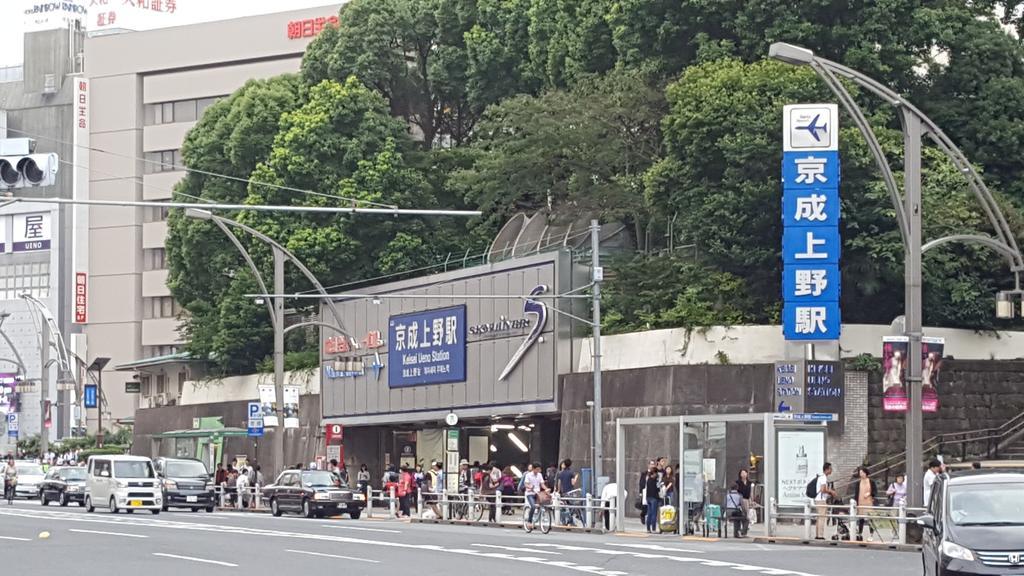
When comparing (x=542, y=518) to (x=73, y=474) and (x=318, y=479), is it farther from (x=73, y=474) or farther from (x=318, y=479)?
(x=73, y=474)

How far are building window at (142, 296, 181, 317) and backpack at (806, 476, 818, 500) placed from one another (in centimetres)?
7578

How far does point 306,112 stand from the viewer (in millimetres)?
71562

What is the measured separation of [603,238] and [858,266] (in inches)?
532

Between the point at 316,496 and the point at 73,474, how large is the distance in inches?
517

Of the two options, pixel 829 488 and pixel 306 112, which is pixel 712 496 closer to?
pixel 829 488

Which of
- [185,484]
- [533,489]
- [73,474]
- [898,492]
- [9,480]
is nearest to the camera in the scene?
[898,492]

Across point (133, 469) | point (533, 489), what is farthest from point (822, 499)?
point (133, 469)

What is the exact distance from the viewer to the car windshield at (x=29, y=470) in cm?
7206

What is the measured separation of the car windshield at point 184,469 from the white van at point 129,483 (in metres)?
3.26

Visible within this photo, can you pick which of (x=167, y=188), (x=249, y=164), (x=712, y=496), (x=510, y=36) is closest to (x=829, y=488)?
(x=712, y=496)

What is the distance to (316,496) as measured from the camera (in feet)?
172

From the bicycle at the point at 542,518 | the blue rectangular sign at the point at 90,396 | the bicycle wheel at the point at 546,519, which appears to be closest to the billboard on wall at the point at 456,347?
the bicycle at the point at 542,518

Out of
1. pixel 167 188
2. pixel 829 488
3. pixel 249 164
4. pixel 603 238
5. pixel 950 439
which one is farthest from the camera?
pixel 167 188

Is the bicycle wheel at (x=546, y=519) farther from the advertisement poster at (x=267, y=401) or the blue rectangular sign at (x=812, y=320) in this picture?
the advertisement poster at (x=267, y=401)
